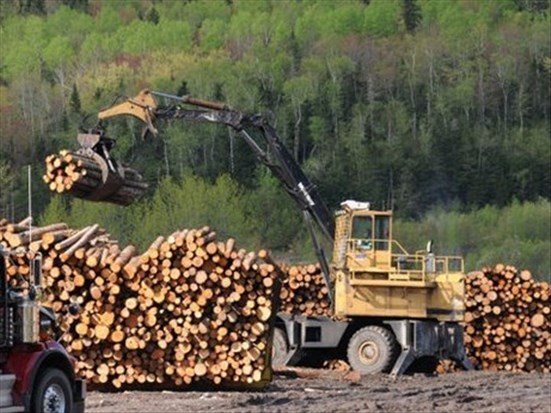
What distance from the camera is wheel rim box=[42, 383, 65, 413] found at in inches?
728

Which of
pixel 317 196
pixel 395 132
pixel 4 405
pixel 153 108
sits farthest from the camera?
pixel 395 132

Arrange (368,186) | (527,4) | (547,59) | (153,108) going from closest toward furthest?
(153,108), (368,186), (547,59), (527,4)

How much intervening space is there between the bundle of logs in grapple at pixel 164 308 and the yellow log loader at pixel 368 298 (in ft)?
26.1

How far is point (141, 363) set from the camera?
26328mm

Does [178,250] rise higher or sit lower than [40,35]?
lower

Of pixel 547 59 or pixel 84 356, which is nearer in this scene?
pixel 84 356

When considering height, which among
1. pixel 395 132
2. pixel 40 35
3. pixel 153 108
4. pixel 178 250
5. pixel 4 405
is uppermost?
pixel 40 35

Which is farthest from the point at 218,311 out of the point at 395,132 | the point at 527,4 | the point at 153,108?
the point at 527,4

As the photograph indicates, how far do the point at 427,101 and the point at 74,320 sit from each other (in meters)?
110

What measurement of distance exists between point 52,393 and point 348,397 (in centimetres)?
819

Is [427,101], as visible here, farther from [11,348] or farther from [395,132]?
[11,348]

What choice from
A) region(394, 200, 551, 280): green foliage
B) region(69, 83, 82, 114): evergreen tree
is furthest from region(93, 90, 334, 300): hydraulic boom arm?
region(69, 83, 82, 114): evergreen tree

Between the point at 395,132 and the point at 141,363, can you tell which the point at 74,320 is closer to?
the point at 141,363

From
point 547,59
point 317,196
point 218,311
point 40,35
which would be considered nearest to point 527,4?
point 547,59
